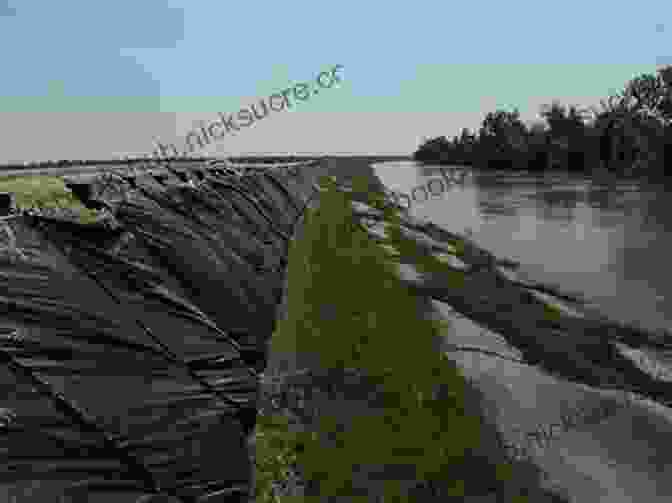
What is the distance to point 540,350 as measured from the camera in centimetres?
820

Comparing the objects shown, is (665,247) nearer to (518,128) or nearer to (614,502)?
(614,502)

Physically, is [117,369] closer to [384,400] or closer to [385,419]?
[385,419]

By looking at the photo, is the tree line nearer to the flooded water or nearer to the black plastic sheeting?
the flooded water

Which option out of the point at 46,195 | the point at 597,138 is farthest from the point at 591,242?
the point at 597,138

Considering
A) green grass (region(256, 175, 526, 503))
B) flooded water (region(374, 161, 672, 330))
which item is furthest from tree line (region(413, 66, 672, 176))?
green grass (region(256, 175, 526, 503))

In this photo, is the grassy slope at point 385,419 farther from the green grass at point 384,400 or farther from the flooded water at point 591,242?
the flooded water at point 591,242

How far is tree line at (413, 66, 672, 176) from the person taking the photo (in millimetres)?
67438

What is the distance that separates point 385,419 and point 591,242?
55.6 feet

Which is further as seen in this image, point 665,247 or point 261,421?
point 665,247

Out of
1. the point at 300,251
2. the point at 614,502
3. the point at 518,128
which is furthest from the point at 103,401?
the point at 518,128

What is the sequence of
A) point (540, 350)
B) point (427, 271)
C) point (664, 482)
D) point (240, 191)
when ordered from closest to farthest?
point (664, 482) → point (540, 350) → point (240, 191) → point (427, 271)

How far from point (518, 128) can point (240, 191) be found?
10854 cm

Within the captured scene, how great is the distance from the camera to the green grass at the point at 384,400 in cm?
482

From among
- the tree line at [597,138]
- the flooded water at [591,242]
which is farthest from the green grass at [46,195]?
the tree line at [597,138]
